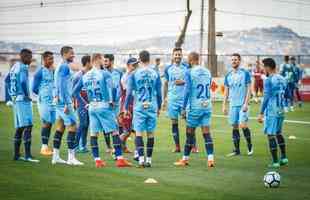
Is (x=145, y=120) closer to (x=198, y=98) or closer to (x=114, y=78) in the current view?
(x=198, y=98)

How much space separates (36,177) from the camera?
13.8 m

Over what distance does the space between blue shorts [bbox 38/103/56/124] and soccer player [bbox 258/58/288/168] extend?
4.70m

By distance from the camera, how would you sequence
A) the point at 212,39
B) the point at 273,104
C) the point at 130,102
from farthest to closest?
the point at 212,39
the point at 130,102
the point at 273,104

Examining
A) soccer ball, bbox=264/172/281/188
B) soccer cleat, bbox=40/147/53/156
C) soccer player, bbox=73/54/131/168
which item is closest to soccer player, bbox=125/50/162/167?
soccer player, bbox=73/54/131/168

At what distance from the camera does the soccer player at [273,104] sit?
15469mm

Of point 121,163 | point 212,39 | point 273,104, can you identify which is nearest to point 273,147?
point 273,104

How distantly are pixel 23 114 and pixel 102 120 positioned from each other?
6.27 ft

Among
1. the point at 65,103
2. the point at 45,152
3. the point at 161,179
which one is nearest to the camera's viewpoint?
the point at 161,179

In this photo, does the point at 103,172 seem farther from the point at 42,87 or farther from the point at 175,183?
the point at 42,87

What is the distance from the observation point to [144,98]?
1527cm

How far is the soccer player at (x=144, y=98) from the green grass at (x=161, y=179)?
57 centimetres

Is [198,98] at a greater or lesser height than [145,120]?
greater

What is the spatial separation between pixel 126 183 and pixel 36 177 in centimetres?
175

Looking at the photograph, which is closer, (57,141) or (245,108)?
(57,141)
